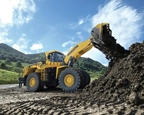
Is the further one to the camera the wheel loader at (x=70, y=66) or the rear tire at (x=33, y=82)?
the rear tire at (x=33, y=82)

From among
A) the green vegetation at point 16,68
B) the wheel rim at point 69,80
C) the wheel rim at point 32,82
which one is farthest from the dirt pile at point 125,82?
the green vegetation at point 16,68

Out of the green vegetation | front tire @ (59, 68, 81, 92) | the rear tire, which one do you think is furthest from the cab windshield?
front tire @ (59, 68, 81, 92)

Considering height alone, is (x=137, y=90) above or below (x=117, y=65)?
below

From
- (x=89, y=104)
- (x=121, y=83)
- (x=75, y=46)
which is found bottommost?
(x=89, y=104)

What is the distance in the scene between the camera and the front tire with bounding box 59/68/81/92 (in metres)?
12.1

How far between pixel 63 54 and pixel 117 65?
5.52m

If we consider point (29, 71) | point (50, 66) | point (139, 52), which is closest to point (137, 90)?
point (139, 52)

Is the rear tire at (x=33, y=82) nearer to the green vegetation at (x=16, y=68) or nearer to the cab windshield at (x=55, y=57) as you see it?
the cab windshield at (x=55, y=57)

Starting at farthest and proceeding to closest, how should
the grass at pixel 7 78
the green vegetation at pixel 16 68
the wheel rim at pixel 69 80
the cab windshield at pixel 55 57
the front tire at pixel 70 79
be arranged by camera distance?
the green vegetation at pixel 16 68, the grass at pixel 7 78, the cab windshield at pixel 55 57, the wheel rim at pixel 69 80, the front tire at pixel 70 79

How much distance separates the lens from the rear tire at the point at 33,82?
572 inches

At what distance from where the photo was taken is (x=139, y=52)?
920cm

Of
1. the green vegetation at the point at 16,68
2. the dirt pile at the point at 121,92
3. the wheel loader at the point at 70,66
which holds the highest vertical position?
the green vegetation at the point at 16,68

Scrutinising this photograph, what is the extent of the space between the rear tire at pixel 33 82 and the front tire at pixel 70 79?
2401mm

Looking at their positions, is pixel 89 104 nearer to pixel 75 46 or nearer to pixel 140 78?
pixel 140 78
